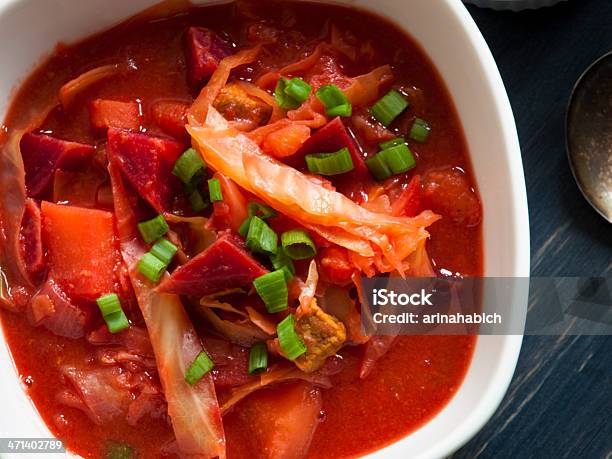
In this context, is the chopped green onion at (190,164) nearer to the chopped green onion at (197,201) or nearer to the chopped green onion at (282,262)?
the chopped green onion at (197,201)

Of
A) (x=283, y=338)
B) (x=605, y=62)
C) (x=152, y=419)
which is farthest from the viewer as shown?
(x=605, y=62)

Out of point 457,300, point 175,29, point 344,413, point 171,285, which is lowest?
point 344,413

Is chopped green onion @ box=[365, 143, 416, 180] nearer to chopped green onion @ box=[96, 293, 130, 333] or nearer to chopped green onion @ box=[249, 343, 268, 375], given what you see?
chopped green onion @ box=[249, 343, 268, 375]

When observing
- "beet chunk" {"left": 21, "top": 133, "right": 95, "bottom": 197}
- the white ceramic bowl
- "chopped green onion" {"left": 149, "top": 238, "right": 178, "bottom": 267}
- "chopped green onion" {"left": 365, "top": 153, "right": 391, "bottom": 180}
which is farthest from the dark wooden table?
"beet chunk" {"left": 21, "top": 133, "right": 95, "bottom": 197}

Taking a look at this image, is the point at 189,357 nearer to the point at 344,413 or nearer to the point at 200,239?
the point at 200,239

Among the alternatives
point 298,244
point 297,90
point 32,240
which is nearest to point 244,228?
point 298,244

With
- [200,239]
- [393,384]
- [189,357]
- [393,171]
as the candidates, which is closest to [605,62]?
[393,171]
